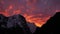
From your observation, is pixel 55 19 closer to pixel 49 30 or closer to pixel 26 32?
pixel 49 30

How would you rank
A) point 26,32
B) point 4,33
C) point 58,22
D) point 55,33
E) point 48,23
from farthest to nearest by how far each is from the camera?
point 26,32 < point 4,33 < point 48,23 < point 58,22 < point 55,33

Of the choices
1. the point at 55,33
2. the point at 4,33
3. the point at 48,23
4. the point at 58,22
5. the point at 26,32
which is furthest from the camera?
the point at 26,32

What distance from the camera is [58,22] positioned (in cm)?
9681

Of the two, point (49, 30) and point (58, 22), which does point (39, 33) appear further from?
point (58, 22)

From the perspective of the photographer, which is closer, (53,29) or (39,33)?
(53,29)

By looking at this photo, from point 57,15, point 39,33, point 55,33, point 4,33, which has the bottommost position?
point 55,33

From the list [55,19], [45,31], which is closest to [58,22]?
[55,19]

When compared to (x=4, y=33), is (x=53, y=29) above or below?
below

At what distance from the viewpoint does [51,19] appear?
102 m

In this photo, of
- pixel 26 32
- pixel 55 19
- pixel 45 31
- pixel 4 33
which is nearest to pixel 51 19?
pixel 55 19

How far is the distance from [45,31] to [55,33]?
10711 millimetres

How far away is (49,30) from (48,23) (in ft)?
20.6

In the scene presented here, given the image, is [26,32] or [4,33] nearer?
[4,33]

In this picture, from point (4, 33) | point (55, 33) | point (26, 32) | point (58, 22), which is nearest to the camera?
point (55, 33)
